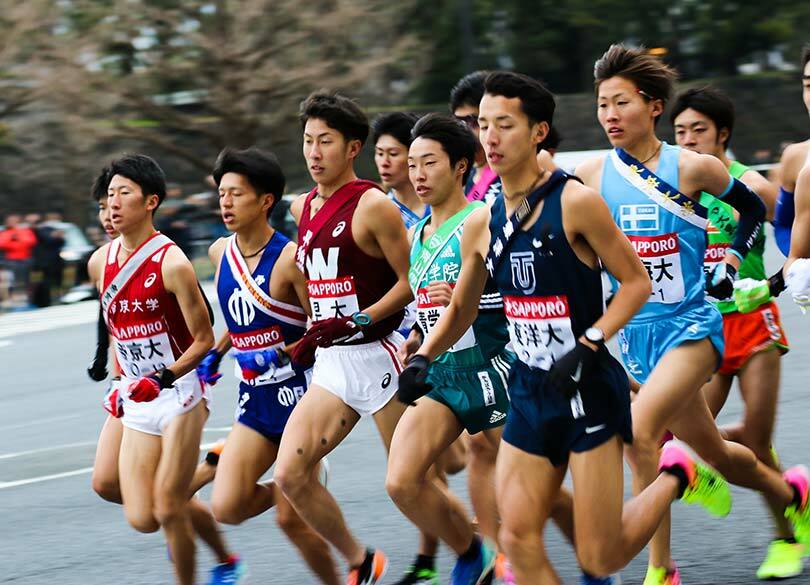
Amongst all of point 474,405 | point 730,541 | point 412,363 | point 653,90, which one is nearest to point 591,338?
point 412,363

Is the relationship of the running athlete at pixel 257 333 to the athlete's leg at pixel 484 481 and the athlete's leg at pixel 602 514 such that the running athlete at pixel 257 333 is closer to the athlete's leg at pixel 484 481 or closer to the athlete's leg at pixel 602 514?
the athlete's leg at pixel 484 481

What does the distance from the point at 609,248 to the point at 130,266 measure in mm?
2472

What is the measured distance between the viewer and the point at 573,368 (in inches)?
186

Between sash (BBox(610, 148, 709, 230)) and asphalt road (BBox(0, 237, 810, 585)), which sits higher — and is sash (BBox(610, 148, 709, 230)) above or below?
above

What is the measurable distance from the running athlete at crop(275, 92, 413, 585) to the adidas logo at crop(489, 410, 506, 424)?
20.0 inches

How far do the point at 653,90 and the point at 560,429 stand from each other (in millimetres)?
1802

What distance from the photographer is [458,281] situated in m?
5.47

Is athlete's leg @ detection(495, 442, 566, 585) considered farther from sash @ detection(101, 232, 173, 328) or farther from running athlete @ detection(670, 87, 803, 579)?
sash @ detection(101, 232, 173, 328)

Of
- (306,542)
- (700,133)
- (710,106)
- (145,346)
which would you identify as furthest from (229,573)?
(710,106)

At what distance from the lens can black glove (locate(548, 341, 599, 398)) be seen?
4.71 metres

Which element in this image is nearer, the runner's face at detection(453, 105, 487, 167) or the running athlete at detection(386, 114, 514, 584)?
the running athlete at detection(386, 114, 514, 584)

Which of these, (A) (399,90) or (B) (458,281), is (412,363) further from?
(A) (399,90)

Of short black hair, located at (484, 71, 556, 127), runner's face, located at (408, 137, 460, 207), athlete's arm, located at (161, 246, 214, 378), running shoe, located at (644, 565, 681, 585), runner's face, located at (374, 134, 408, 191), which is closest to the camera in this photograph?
short black hair, located at (484, 71, 556, 127)

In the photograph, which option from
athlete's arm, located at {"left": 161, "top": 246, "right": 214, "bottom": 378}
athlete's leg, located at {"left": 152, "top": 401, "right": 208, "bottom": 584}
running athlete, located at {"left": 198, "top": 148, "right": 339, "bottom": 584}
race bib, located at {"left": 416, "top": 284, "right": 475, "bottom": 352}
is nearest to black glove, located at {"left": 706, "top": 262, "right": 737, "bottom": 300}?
race bib, located at {"left": 416, "top": 284, "right": 475, "bottom": 352}
